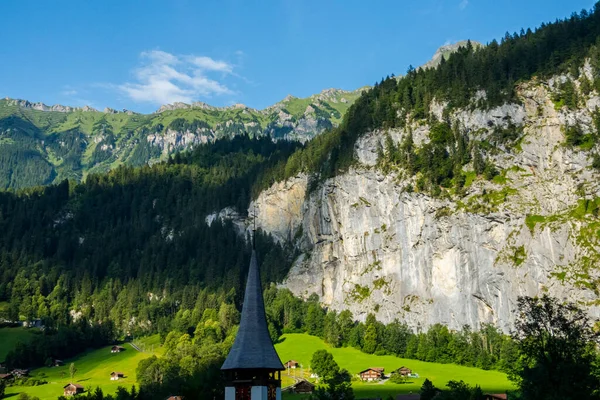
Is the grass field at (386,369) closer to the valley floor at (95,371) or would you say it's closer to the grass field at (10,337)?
the valley floor at (95,371)

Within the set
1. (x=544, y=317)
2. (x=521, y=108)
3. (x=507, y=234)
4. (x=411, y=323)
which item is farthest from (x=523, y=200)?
(x=544, y=317)

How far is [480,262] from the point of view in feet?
459

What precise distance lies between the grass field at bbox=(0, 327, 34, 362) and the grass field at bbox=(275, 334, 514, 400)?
70.1m

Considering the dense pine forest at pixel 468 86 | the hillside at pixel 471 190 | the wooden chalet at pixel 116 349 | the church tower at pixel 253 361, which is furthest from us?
the wooden chalet at pixel 116 349

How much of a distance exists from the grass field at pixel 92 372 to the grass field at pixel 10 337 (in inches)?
618

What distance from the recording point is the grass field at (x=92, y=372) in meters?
119

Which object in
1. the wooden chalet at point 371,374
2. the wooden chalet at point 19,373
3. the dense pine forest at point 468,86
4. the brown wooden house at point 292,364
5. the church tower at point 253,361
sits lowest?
the wooden chalet at point 371,374

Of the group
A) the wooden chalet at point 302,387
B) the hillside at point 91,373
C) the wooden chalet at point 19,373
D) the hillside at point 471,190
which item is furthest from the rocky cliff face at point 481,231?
the wooden chalet at point 19,373

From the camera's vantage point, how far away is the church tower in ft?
93.4

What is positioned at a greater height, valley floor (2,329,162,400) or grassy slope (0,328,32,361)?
grassy slope (0,328,32,361)

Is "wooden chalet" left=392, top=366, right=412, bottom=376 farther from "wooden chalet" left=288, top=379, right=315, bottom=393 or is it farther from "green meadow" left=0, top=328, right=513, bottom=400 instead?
"wooden chalet" left=288, top=379, right=315, bottom=393

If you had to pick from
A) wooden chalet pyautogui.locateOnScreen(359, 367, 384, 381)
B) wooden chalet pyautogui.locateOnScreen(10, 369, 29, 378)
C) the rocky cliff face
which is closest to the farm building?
wooden chalet pyautogui.locateOnScreen(10, 369, 29, 378)

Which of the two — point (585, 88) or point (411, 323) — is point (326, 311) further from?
point (585, 88)

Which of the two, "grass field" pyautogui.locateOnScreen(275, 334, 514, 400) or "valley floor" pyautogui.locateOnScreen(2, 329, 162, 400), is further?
"valley floor" pyautogui.locateOnScreen(2, 329, 162, 400)
